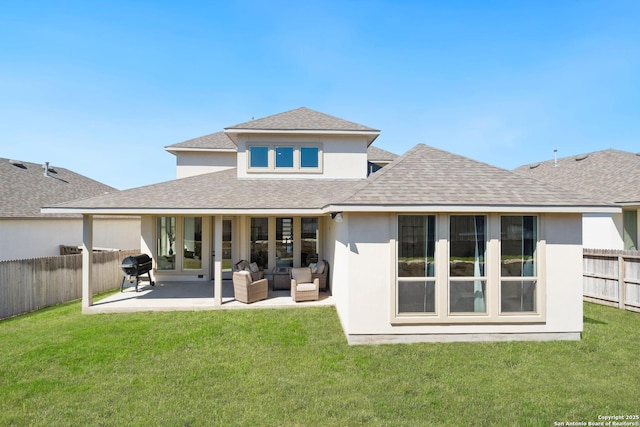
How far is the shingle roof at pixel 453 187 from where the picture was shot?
6434mm

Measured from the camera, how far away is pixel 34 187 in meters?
17.5

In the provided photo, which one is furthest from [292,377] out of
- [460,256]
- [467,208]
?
[467,208]

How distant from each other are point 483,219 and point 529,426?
3.81m

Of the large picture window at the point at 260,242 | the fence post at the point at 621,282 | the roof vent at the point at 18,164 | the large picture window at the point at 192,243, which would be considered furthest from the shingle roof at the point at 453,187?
the roof vent at the point at 18,164

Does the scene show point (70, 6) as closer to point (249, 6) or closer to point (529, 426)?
point (249, 6)

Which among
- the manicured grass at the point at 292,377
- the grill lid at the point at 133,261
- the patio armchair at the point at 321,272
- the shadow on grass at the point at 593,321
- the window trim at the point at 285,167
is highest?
the window trim at the point at 285,167

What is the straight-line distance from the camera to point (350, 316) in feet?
21.7

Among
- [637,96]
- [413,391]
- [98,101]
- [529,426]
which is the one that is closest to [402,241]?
[413,391]

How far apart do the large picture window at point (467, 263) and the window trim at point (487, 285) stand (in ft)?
0.28

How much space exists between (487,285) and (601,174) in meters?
13.6

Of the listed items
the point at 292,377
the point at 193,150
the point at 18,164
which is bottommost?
the point at 292,377

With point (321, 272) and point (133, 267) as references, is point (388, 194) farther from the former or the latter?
point (133, 267)

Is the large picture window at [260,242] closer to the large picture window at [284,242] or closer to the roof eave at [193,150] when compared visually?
the large picture window at [284,242]

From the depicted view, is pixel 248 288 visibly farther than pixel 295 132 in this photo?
No
